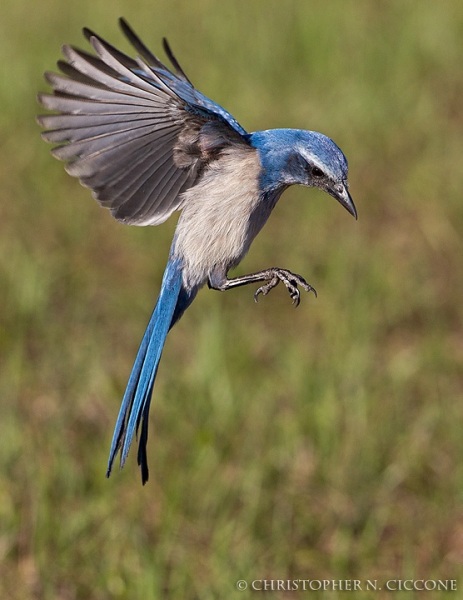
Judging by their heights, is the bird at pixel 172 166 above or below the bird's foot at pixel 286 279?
above

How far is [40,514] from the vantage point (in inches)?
181

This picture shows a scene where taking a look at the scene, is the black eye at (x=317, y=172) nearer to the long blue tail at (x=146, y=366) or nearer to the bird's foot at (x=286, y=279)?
the bird's foot at (x=286, y=279)

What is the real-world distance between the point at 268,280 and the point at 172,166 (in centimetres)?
26

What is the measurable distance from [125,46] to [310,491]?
4293 mm

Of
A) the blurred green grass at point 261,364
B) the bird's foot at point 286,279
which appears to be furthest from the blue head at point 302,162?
the blurred green grass at point 261,364

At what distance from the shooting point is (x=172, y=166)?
1973 mm

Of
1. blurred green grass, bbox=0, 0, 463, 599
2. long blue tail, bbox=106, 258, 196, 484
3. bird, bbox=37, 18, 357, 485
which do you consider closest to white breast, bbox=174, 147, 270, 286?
bird, bbox=37, 18, 357, 485

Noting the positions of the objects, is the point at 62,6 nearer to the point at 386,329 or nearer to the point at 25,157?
the point at 25,157

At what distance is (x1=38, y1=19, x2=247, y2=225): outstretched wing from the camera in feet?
6.26

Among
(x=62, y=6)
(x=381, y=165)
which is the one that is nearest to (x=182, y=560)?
(x=381, y=165)

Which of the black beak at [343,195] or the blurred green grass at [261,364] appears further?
the blurred green grass at [261,364]

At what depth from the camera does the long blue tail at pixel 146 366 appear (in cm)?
188

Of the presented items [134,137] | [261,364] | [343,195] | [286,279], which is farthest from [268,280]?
[261,364]

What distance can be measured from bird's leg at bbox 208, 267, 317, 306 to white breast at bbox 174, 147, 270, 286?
0.04 m
